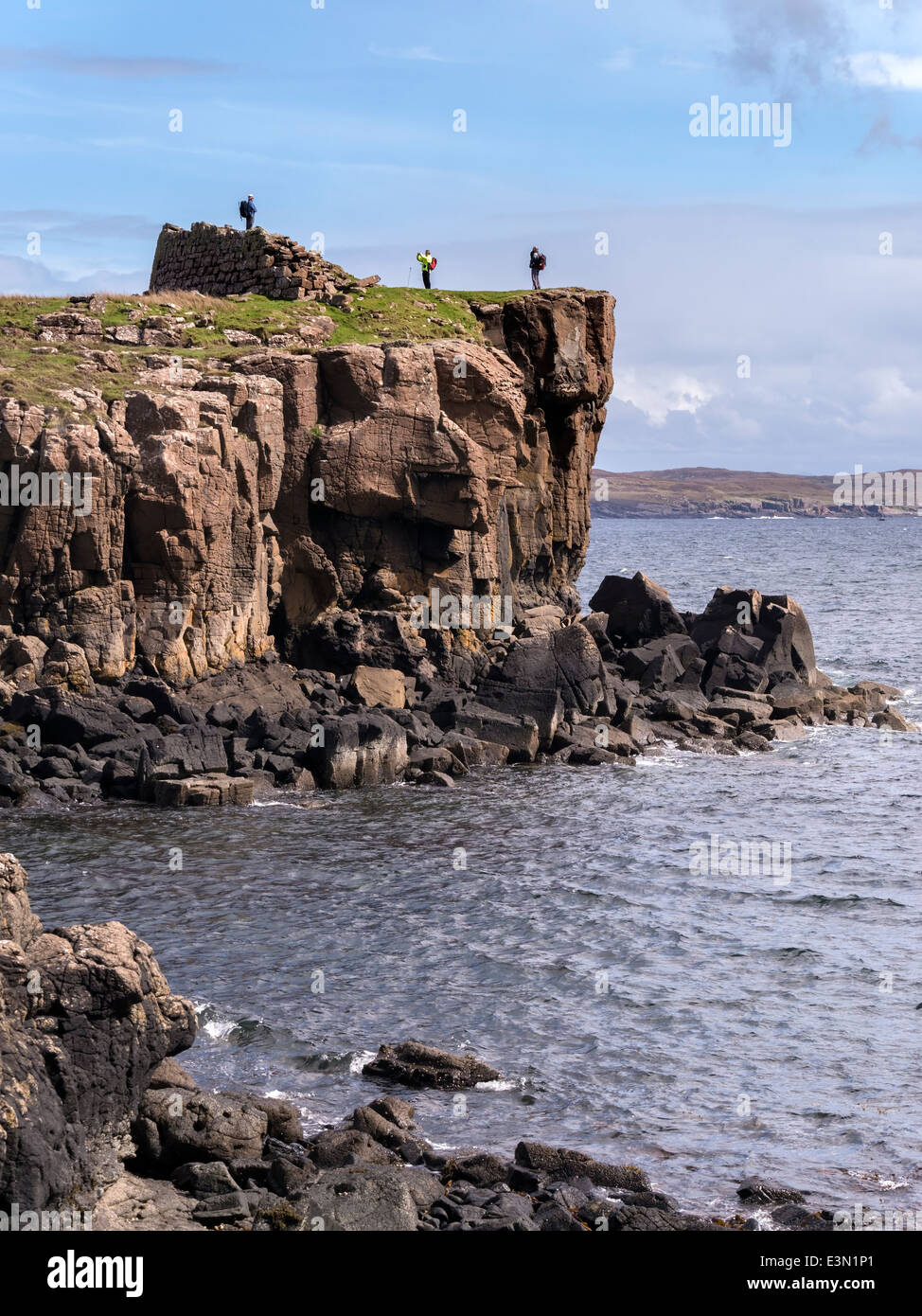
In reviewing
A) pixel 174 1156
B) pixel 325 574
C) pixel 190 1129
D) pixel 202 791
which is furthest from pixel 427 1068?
pixel 325 574

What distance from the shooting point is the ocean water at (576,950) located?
18938mm

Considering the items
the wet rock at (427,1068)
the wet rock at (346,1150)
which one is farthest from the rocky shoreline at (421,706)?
the wet rock at (346,1150)

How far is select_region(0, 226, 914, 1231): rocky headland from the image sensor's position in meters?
39.2

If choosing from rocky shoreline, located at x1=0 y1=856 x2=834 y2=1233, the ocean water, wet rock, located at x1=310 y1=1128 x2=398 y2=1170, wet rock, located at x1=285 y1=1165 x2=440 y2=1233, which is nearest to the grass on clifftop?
the ocean water

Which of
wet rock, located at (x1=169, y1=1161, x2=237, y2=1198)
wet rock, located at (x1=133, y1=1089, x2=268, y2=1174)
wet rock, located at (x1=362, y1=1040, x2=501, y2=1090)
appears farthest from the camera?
wet rock, located at (x1=362, y1=1040, x2=501, y2=1090)

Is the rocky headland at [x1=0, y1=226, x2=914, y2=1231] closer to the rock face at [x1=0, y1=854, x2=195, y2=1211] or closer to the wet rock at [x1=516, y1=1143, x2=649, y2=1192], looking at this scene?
the wet rock at [x1=516, y1=1143, x2=649, y2=1192]

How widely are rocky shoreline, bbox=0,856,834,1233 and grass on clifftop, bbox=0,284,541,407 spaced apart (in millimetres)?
29371

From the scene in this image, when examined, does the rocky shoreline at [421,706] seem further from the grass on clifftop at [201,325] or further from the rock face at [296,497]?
the grass on clifftop at [201,325]

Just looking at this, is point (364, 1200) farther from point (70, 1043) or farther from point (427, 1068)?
point (427, 1068)

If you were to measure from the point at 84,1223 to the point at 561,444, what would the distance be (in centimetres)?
5076

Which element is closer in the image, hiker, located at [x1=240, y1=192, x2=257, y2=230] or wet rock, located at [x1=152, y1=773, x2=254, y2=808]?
wet rock, located at [x1=152, y1=773, x2=254, y2=808]

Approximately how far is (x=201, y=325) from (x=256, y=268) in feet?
19.7
